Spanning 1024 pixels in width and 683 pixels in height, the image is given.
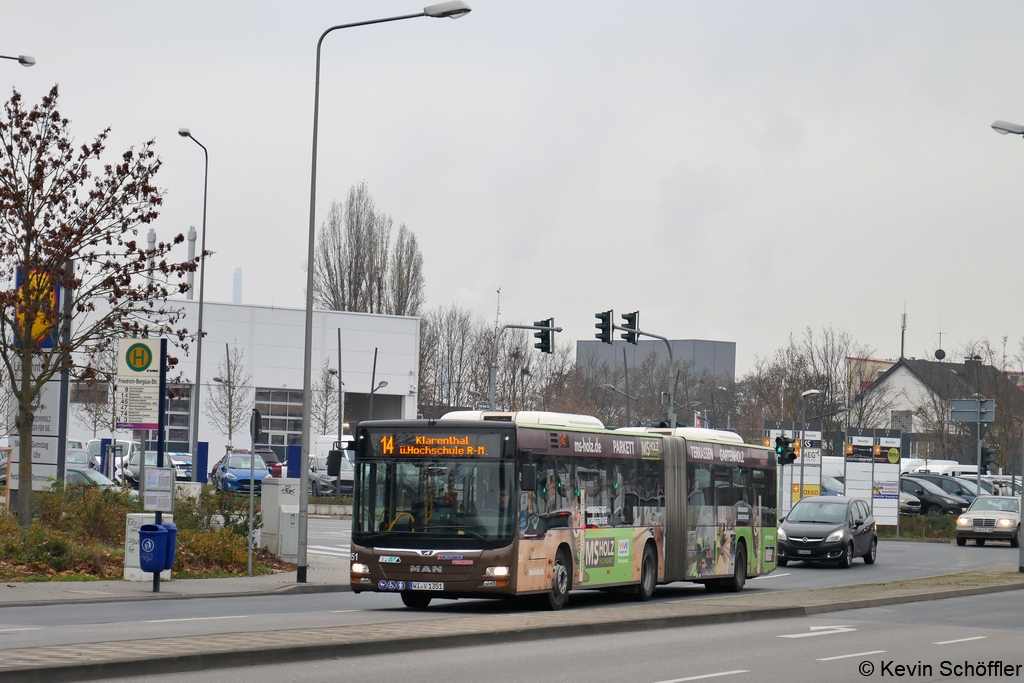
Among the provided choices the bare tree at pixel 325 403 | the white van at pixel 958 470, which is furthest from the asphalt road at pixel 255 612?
the bare tree at pixel 325 403

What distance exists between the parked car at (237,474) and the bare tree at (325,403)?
24.3 meters

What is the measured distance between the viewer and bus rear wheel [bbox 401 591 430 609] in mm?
19938

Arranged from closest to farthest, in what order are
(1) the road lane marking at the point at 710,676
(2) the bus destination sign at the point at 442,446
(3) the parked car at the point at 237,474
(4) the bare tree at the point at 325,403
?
(1) the road lane marking at the point at 710,676, (2) the bus destination sign at the point at 442,446, (3) the parked car at the point at 237,474, (4) the bare tree at the point at 325,403

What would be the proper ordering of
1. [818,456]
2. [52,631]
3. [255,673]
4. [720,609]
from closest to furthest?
[255,673] < [52,631] < [720,609] < [818,456]

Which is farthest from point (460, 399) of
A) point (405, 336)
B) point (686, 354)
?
point (686, 354)

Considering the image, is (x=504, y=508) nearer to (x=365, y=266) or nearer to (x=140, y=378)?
(x=140, y=378)

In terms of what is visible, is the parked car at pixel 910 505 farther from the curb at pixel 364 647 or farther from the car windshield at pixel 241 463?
the curb at pixel 364 647

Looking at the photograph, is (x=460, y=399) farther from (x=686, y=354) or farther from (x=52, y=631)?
(x=52, y=631)

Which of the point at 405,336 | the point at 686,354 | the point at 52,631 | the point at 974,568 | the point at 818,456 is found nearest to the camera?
the point at 52,631

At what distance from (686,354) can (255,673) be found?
400 ft

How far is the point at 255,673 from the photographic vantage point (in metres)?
11.5

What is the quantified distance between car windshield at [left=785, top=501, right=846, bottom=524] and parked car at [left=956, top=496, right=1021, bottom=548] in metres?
10.5

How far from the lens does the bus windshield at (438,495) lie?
18.9 meters

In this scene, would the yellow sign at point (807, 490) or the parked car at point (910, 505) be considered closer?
the yellow sign at point (807, 490)
